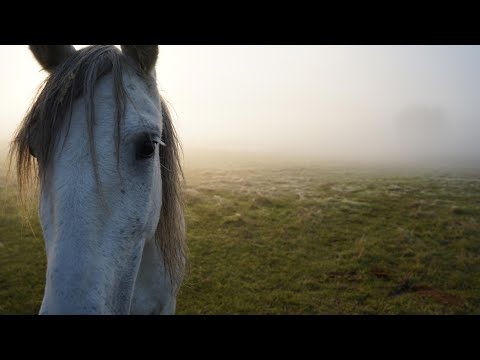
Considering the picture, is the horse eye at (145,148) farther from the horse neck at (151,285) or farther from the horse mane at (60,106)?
the horse neck at (151,285)

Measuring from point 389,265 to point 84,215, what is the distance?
872 cm

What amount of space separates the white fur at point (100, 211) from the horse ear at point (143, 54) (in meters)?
0.16

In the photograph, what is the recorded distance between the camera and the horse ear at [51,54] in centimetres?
196

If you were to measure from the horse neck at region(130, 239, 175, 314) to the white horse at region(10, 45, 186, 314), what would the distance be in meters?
0.72

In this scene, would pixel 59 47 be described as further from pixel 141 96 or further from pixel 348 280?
pixel 348 280

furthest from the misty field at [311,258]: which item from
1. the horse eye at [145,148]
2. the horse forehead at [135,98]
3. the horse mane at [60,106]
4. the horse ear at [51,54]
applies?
the horse eye at [145,148]

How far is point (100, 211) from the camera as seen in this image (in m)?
1.44

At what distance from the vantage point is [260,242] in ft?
31.8

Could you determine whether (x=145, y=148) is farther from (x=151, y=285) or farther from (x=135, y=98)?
(x=151, y=285)

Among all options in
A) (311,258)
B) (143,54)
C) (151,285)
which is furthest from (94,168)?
(311,258)

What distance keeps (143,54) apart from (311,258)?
306 inches

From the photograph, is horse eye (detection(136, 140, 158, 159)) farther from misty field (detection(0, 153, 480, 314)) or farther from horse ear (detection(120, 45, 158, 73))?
misty field (detection(0, 153, 480, 314))

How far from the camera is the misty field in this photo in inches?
234
